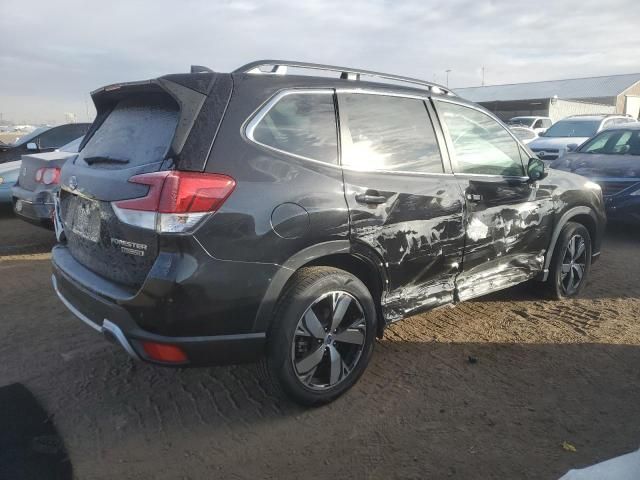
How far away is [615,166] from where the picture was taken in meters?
7.53

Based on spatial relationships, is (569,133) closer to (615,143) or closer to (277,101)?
(615,143)

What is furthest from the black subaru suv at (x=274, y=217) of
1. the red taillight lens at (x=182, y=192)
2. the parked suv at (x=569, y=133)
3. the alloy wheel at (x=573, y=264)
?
the parked suv at (x=569, y=133)

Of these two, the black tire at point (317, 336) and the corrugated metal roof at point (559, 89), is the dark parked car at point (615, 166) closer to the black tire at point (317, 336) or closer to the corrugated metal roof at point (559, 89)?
the black tire at point (317, 336)

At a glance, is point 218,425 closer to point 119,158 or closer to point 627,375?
point 119,158

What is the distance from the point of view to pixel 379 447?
108 inches

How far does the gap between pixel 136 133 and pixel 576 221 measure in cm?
398

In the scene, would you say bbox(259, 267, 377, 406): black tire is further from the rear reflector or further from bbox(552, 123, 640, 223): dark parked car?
bbox(552, 123, 640, 223): dark parked car

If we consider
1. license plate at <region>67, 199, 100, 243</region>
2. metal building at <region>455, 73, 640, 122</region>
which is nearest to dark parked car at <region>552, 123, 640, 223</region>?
license plate at <region>67, 199, 100, 243</region>

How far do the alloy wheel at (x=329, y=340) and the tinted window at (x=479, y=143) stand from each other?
1374mm

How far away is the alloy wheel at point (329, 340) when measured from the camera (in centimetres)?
295

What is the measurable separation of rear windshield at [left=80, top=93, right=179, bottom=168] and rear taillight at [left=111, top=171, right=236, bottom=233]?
0.68ft

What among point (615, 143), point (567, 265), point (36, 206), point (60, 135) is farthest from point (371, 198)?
point (60, 135)

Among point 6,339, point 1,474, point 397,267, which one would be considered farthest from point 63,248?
point 397,267

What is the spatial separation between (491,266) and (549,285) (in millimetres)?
1123
